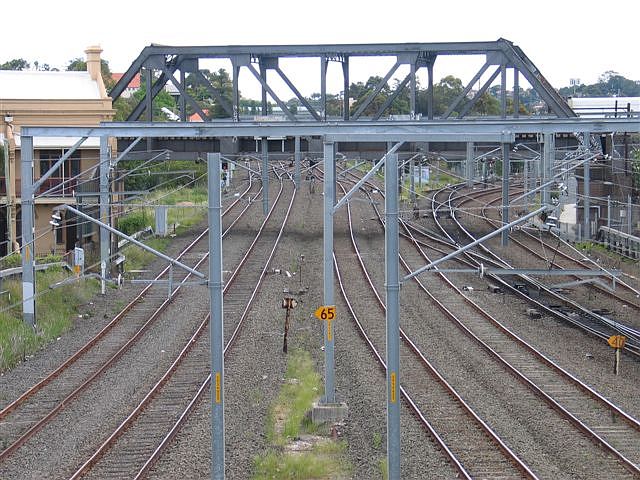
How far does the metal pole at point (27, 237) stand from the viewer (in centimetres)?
1920

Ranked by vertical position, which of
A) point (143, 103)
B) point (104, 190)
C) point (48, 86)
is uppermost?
point (48, 86)

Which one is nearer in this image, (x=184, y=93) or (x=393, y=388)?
(x=393, y=388)

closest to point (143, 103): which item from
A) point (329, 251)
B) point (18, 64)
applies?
point (329, 251)

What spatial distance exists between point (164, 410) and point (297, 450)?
9.33 ft

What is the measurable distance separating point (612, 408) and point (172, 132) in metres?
12.9

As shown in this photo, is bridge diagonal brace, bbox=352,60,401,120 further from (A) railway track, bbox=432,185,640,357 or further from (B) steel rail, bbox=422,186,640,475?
(B) steel rail, bbox=422,186,640,475

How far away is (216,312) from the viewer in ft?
34.4

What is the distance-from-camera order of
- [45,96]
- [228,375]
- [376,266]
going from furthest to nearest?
[45,96]
[376,266]
[228,375]

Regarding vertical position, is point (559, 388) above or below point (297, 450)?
above

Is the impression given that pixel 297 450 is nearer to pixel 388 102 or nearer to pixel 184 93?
pixel 388 102

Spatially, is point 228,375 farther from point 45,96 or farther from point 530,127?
point 45,96

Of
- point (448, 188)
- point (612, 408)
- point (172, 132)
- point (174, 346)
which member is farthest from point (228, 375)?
point (448, 188)

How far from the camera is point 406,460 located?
41.0 feet

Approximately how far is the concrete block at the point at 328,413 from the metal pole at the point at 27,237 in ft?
24.2
